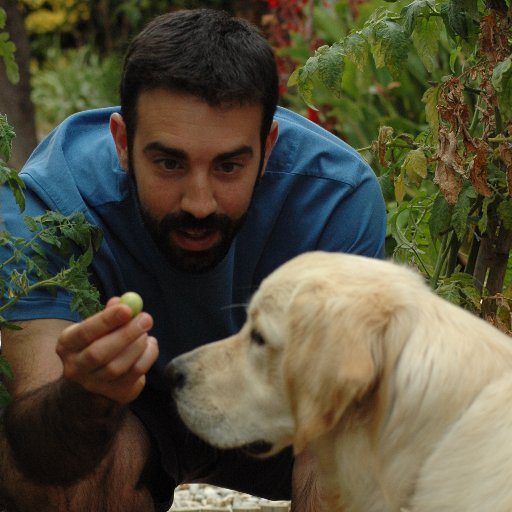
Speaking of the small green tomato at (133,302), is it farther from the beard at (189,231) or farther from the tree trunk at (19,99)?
the tree trunk at (19,99)

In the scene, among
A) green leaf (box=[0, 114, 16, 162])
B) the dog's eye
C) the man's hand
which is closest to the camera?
the man's hand

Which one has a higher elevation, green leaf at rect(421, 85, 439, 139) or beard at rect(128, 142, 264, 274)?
green leaf at rect(421, 85, 439, 139)

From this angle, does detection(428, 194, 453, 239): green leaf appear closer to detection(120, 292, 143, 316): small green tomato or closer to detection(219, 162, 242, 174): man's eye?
detection(219, 162, 242, 174): man's eye

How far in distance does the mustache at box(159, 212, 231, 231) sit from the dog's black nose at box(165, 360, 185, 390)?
1.53 ft

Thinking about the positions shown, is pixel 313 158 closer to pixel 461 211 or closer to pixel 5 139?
pixel 461 211

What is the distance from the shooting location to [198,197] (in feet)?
10.3

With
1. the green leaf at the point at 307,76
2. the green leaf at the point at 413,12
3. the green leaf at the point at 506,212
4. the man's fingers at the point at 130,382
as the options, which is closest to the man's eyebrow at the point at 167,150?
the green leaf at the point at 307,76

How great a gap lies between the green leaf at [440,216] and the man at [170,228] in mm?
171

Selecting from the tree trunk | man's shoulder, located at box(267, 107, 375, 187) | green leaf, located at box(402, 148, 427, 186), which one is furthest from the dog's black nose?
the tree trunk

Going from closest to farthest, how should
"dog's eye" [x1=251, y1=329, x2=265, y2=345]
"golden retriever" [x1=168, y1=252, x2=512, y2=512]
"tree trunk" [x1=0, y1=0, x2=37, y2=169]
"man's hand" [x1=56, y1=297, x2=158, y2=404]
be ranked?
"golden retriever" [x1=168, y1=252, x2=512, y2=512] → "man's hand" [x1=56, y1=297, x2=158, y2=404] → "dog's eye" [x1=251, y1=329, x2=265, y2=345] → "tree trunk" [x1=0, y1=0, x2=37, y2=169]

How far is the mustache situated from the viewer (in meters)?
3.21

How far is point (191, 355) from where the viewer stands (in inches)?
115

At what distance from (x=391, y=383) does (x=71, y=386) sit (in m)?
0.81

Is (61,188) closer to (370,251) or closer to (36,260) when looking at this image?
(36,260)
